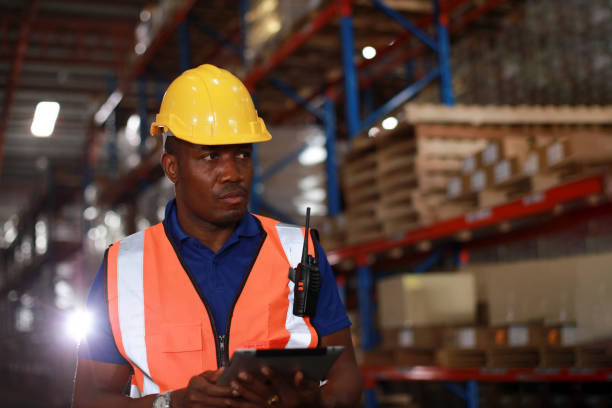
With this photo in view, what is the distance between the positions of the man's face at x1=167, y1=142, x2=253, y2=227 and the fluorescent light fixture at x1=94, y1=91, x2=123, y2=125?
37.6ft

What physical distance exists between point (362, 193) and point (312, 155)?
268 cm

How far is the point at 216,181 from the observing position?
2105 mm

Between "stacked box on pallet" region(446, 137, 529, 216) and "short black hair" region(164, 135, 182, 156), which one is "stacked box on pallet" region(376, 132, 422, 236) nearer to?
"stacked box on pallet" region(446, 137, 529, 216)

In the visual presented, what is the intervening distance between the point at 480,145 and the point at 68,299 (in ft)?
61.0

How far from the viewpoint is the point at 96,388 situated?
2037 millimetres

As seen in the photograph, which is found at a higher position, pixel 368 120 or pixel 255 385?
pixel 368 120

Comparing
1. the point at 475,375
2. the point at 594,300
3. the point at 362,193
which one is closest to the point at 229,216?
the point at 594,300

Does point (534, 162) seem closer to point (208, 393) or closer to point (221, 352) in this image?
point (221, 352)

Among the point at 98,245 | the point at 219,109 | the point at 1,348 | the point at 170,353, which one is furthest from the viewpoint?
the point at 98,245

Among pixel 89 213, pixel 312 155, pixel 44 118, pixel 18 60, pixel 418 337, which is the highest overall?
pixel 18 60

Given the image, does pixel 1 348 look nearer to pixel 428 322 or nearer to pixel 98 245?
pixel 98 245

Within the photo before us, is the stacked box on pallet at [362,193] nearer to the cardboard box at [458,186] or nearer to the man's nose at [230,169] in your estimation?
the cardboard box at [458,186]

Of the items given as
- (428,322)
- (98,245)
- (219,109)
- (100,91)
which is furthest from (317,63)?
(100,91)

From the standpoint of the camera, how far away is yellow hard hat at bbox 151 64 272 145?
216cm
